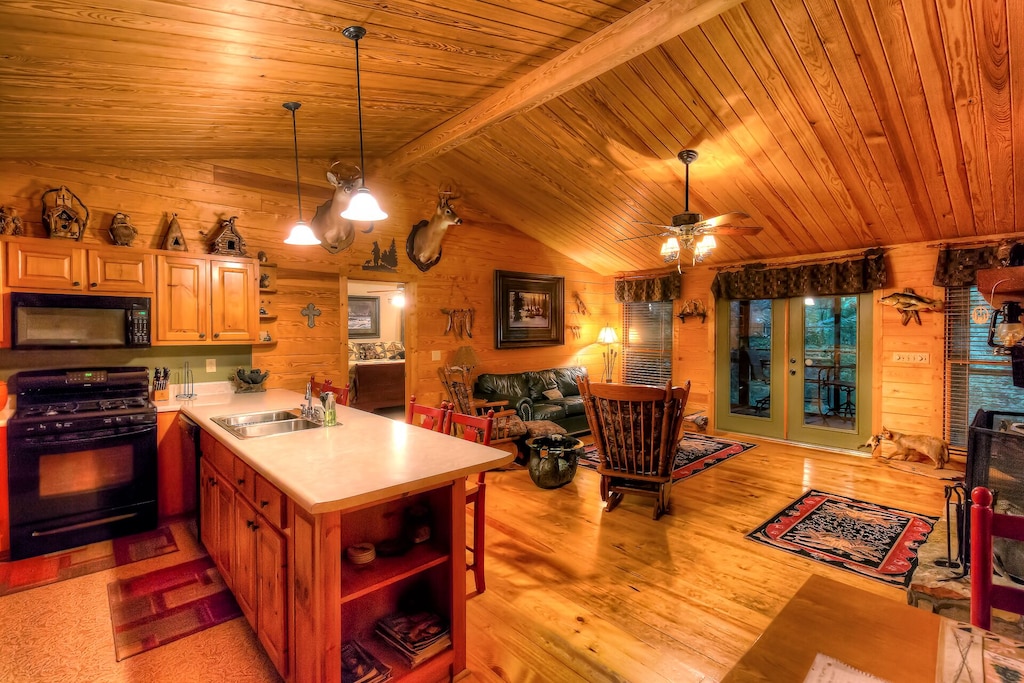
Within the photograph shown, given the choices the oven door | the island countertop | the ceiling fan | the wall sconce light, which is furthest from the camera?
the wall sconce light

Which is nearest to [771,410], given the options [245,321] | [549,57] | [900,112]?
[900,112]

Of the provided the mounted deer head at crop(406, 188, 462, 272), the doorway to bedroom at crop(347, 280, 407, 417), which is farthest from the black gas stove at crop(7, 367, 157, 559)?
the doorway to bedroom at crop(347, 280, 407, 417)

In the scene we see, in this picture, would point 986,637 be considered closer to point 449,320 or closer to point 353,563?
point 353,563

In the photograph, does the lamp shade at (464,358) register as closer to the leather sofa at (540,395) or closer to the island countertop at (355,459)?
the leather sofa at (540,395)

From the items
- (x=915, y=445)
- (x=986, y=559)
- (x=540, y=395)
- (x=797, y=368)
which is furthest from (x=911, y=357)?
(x=986, y=559)

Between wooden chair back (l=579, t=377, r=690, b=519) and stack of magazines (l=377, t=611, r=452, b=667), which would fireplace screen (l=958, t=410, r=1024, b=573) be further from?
stack of magazines (l=377, t=611, r=452, b=667)

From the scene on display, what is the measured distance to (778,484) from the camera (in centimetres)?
457

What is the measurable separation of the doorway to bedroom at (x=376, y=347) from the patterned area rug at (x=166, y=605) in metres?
4.24

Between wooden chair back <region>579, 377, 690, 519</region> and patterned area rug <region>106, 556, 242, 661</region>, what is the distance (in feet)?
8.63

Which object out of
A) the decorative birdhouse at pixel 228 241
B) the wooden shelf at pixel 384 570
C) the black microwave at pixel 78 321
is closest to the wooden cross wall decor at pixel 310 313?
the decorative birdhouse at pixel 228 241

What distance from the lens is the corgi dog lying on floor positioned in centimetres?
494

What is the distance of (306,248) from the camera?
4.83 m

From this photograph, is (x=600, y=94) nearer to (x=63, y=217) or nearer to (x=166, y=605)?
(x=63, y=217)

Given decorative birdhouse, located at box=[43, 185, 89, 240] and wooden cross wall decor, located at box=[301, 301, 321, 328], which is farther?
wooden cross wall decor, located at box=[301, 301, 321, 328]
